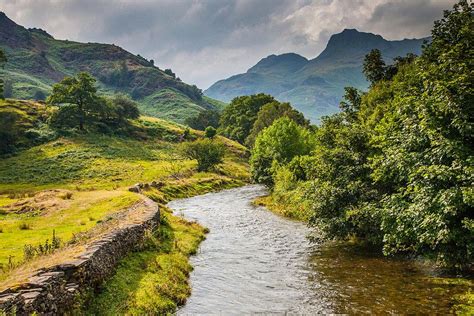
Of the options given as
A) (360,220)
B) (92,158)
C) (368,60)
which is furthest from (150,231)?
(92,158)

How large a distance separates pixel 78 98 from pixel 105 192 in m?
83.9

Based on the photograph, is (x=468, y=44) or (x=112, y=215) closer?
(x=468, y=44)

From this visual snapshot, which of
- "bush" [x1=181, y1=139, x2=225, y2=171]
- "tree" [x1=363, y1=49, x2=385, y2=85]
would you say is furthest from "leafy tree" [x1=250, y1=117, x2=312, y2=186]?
"bush" [x1=181, y1=139, x2=225, y2=171]

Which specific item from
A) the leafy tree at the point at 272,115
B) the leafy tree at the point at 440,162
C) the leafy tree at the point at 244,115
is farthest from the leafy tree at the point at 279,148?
the leafy tree at the point at 244,115

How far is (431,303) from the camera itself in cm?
1947

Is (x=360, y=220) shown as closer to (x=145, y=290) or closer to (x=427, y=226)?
(x=427, y=226)

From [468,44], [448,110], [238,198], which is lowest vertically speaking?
[238,198]

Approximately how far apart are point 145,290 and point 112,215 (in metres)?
15.1

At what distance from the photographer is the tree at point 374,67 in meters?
71.0

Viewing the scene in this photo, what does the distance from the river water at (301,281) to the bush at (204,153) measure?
68.5 meters

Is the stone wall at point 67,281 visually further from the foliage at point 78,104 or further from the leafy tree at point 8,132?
the foliage at point 78,104

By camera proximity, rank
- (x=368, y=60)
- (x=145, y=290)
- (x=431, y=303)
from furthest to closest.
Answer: (x=368, y=60) → (x=145, y=290) → (x=431, y=303)

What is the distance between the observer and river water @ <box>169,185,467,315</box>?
2017cm

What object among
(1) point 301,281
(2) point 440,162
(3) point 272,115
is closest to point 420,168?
(2) point 440,162
